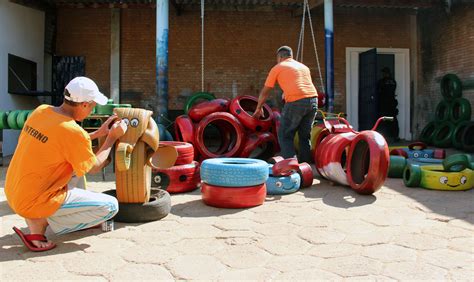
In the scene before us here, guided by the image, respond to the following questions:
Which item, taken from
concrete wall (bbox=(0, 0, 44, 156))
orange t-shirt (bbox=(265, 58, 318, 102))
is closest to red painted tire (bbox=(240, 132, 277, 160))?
orange t-shirt (bbox=(265, 58, 318, 102))

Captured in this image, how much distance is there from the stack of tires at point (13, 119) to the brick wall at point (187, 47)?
14.6 ft

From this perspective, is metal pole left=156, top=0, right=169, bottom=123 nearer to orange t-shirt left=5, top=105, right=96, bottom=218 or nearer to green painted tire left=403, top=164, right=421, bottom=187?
green painted tire left=403, top=164, right=421, bottom=187

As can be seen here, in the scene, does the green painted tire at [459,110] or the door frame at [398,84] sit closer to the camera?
the green painted tire at [459,110]

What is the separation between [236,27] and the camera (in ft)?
39.5

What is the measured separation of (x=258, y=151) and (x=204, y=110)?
4.53 ft

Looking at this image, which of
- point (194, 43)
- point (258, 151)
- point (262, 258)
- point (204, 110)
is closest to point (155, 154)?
point (262, 258)

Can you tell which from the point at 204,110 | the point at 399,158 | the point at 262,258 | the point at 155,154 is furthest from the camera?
the point at 204,110

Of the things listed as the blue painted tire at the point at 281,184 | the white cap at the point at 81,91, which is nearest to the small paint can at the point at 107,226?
the white cap at the point at 81,91

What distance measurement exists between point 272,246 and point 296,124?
125 inches

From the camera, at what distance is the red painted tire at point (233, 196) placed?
447cm

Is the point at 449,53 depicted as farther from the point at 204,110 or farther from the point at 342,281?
the point at 342,281

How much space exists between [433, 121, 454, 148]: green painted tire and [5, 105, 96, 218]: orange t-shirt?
30.3ft

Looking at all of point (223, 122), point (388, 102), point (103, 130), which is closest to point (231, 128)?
point (223, 122)

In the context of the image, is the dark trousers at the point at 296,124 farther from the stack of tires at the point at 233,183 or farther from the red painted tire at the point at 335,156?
the stack of tires at the point at 233,183
